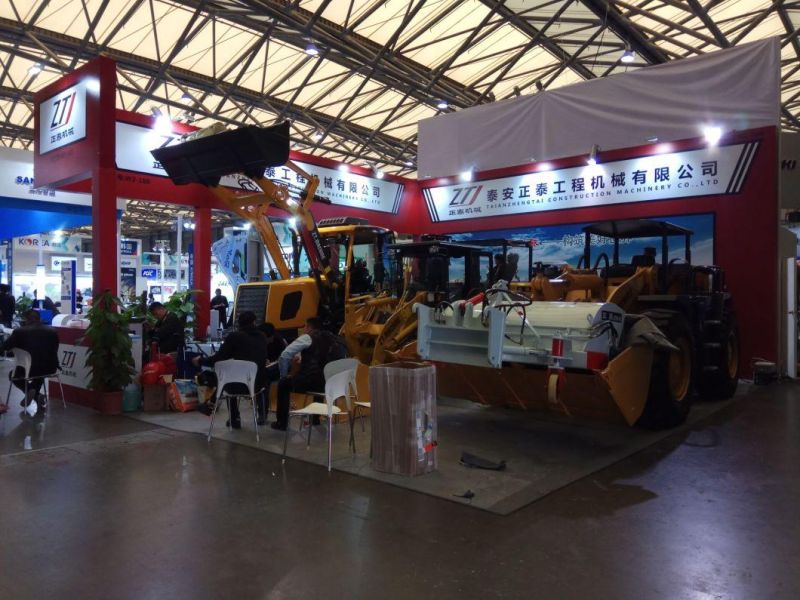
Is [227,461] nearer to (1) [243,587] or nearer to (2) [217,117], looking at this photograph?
(1) [243,587]

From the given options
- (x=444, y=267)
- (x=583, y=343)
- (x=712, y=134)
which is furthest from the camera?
(x=712, y=134)

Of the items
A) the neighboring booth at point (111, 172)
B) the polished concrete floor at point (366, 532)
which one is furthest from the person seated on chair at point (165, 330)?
the polished concrete floor at point (366, 532)

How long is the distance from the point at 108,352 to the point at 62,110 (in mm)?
3572

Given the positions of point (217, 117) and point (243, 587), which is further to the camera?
point (217, 117)

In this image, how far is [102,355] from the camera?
6977mm

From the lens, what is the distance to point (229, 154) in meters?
7.15

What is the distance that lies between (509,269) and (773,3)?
33.0ft

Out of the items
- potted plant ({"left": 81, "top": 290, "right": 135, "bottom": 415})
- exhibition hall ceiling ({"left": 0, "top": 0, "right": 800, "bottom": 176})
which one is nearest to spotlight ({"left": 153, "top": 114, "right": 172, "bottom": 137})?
potted plant ({"left": 81, "top": 290, "right": 135, "bottom": 415})

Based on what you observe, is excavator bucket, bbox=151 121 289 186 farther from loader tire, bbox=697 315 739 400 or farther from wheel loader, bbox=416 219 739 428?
loader tire, bbox=697 315 739 400

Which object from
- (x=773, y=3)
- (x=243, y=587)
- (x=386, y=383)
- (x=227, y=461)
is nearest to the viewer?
(x=243, y=587)

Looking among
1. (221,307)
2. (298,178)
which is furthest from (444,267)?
(221,307)

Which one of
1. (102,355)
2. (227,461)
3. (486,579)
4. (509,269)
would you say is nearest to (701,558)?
(486,579)

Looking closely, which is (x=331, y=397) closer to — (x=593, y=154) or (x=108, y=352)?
(x=108, y=352)

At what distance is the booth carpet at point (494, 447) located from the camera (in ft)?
14.2
